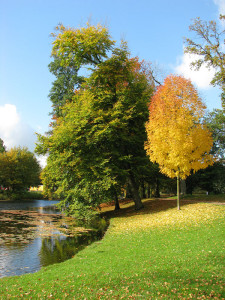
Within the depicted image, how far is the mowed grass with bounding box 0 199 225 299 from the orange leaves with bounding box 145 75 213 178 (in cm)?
664

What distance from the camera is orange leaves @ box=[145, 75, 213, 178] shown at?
2056 centimetres

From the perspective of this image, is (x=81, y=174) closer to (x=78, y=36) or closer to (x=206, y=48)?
(x=78, y=36)

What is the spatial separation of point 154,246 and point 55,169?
16.8 m

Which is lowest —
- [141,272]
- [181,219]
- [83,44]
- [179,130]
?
[141,272]

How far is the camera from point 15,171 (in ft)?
215

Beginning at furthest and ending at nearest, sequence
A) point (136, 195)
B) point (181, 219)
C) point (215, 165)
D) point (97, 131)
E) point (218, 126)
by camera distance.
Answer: point (215, 165) → point (218, 126) → point (136, 195) → point (97, 131) → point (181, 219)

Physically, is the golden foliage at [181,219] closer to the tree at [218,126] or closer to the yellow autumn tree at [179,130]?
the yellow autumn tree at [179,130]

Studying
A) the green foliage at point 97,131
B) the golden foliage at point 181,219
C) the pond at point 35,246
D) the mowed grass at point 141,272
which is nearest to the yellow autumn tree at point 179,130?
the golden foliage at point 181,219

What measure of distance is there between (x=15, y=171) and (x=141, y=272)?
2452 inches

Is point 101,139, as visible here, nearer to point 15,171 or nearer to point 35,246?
point 35,246

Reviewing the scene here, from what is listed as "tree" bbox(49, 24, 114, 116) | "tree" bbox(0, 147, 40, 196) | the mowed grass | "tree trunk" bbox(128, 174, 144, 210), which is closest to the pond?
the mowed grass

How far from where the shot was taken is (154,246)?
42.1 feet

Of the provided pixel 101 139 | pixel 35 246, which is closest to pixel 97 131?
pixel 101 139

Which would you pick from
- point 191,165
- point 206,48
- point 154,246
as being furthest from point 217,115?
point 154,246
